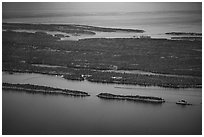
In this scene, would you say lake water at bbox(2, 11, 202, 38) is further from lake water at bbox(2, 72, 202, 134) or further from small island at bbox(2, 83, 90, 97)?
small island at bbox(2, 83, 90, 97)

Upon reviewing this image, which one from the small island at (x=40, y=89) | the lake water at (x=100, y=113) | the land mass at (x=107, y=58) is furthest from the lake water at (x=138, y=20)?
the small island at (x=40, y=89)

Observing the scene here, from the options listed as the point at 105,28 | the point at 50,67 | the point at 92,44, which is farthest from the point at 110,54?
the point at 105,28

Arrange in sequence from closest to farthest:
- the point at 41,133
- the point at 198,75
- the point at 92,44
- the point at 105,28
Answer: the point at 41,133
the point at 198,75
the point at 92,44
the point at 105,28

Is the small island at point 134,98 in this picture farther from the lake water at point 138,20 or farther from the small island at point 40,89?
the lake water at point 138,20

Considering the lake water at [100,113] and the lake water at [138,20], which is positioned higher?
the lake water at [138,20]

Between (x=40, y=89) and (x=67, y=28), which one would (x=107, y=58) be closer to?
(x=40, y=89)

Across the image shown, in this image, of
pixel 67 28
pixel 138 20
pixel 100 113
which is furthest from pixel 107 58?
pixel 138 20

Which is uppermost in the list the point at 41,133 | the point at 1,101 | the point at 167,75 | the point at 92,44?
the point at 92,44

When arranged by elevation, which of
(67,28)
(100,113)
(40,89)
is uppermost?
(67,28)

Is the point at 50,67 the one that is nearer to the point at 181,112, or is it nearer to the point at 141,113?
the point at 141,113
